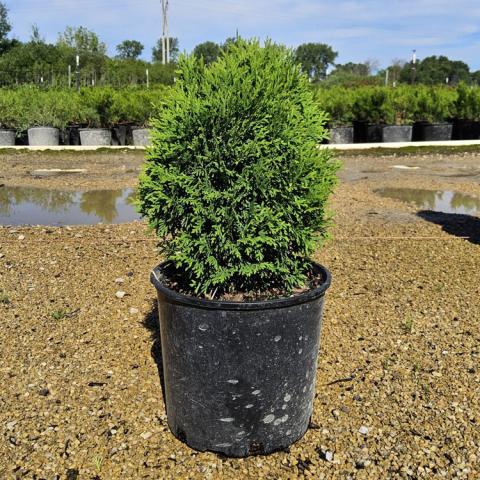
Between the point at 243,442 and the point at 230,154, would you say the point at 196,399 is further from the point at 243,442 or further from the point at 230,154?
the point at 230,154

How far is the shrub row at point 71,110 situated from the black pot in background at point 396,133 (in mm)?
7578

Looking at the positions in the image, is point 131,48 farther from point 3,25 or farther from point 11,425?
point 11,425

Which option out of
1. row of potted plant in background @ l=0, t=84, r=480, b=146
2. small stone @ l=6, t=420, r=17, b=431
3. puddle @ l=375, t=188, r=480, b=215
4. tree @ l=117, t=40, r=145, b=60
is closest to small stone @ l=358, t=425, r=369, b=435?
small stone @ l=6, t=420, r=17, b=431

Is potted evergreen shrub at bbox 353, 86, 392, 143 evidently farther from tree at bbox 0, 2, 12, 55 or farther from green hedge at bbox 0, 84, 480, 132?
tree at bbox 0, 2, 12, 55

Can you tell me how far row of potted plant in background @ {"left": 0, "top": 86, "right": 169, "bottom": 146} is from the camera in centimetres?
1755

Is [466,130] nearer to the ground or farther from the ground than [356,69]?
nearer to the ground

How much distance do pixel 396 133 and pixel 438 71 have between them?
221 ft

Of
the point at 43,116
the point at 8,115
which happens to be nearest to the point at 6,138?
the point at 8,115

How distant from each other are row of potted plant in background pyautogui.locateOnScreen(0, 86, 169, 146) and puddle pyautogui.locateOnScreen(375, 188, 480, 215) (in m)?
9.81

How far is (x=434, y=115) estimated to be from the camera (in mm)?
18891

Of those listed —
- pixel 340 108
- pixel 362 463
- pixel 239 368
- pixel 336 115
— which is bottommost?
pixel 362 463

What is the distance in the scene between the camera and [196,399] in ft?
8.79

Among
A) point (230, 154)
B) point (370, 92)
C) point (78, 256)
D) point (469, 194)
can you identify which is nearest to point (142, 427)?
point (230, 154)

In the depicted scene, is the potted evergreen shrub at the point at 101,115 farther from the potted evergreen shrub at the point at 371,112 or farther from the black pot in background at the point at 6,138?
the potted evergreen shrub at the point at 371,112
